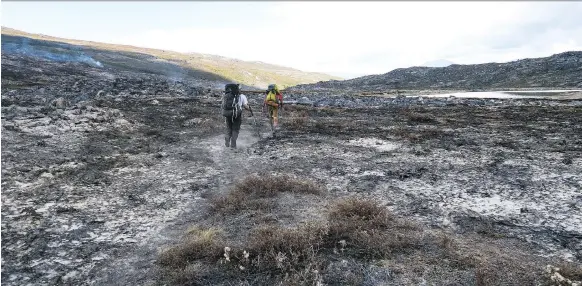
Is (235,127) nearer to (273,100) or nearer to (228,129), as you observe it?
(228,129)

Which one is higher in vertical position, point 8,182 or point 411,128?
point 411,128

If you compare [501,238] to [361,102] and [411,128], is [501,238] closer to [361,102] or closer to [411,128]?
[411,128]

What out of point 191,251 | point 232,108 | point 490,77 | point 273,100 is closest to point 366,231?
point 191,251

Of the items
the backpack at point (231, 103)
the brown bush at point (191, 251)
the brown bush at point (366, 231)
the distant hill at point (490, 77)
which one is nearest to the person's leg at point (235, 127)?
the backpack at point (231, 103)

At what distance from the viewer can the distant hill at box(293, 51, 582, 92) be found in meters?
58.4

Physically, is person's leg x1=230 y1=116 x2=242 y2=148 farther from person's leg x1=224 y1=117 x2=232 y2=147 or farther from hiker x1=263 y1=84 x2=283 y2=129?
hiker x1=263 y1=84 x2=283 y2=129

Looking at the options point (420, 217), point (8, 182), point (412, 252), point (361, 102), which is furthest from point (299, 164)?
point (361, 102)

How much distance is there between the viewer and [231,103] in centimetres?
1390

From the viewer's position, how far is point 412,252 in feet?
21.3

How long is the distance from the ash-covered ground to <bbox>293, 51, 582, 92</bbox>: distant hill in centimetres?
4600

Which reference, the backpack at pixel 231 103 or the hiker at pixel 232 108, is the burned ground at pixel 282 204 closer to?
the hiker at pixel 232 108

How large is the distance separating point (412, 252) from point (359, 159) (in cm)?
634

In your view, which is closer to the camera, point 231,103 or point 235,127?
point 231,103

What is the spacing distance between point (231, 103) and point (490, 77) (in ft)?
210
